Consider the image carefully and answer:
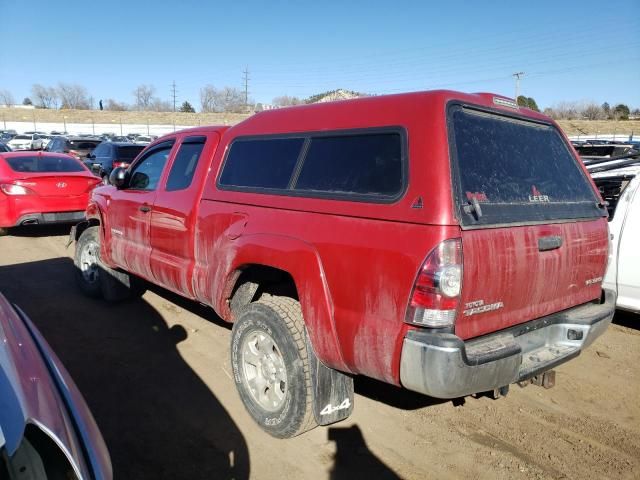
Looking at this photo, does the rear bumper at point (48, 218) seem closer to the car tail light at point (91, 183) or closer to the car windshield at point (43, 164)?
the car tail light at point (91, 183)

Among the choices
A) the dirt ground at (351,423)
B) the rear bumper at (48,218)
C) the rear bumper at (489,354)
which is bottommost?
the dirt ground at (351,423)

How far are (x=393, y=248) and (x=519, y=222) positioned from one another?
0.77 m

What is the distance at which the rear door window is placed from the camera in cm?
252

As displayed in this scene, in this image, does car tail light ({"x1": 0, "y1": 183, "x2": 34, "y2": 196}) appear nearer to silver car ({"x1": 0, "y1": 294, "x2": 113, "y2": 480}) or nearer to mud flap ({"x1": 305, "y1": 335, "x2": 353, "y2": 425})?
silver car ({"x1": 0, "y1": 294, "x2": 113, "y2": 480})

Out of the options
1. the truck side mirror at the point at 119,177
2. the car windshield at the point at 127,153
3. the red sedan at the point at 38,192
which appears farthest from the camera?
the car windshield at the point at 127,153

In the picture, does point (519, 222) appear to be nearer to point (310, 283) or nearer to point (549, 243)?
point (549, 243)

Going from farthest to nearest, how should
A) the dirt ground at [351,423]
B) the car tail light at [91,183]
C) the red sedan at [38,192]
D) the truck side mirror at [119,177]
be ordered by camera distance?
the car tail light at [91,183], the red sedan at [38,192], the truck side mirror at [119,177], the dirt ground at [351,423]

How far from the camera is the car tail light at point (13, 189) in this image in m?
8.28

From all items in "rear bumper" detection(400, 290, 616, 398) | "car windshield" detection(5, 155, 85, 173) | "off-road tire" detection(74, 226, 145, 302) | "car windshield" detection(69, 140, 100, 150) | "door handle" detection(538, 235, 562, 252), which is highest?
"car windshield" detection(69, 140, 100, 150)

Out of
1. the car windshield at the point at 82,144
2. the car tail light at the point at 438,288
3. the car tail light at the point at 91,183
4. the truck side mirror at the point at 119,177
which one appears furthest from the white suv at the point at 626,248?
the car windshield at the point at 82,144

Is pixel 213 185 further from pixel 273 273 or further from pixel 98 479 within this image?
pixel 98 479

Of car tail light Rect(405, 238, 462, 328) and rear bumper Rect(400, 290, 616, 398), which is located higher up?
car tail light Rect(405, 238, 462, 328)

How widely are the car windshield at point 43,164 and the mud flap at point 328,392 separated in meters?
8.26

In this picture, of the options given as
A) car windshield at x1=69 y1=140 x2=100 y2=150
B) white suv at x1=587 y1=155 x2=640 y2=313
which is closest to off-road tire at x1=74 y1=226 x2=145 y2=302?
white suv at x1=587 y1=155 x2=640 y2=313
